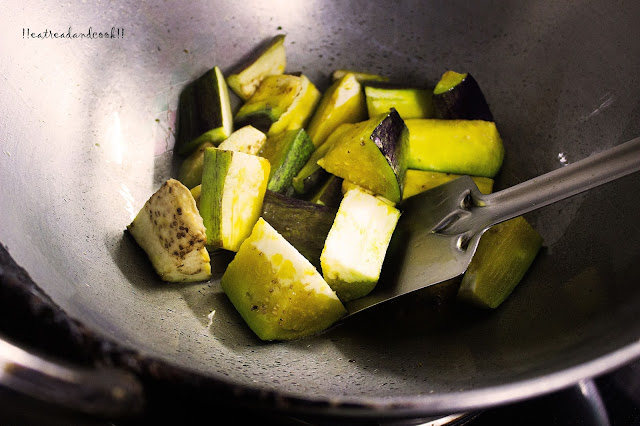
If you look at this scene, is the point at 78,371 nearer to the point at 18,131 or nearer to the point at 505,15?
the point at 18,131

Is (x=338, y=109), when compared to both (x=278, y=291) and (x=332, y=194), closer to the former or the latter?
(x=332, y=194)

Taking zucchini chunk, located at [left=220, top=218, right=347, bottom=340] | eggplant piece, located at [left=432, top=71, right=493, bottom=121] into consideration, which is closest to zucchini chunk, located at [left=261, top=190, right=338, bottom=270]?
zucchini chunk, located at [left=220, top=218, right=347, bottom=340]

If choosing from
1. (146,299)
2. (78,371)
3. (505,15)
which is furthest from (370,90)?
(78,371)

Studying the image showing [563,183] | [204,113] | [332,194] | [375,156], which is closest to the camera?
[563,183]

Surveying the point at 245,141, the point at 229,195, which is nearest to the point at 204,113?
the point at 245,141

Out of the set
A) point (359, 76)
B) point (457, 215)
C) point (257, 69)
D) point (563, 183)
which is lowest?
point (457, 215)

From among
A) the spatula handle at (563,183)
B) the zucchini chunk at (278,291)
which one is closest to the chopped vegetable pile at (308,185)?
the zucchini chunk at (278,291)

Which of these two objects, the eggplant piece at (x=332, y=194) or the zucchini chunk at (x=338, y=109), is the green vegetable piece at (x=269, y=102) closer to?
the zucchini chunk at (x=338, y=109)
